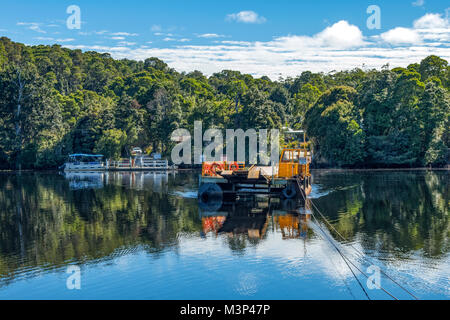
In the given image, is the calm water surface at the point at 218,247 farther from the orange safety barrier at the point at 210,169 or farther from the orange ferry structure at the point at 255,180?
the orange safety barrier at the point at 210,169

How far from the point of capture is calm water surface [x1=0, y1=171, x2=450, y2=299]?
14.2 metres

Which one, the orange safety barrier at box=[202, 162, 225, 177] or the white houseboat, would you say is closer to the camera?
the orange safety barrier at box=[202, 162, 225, 177]

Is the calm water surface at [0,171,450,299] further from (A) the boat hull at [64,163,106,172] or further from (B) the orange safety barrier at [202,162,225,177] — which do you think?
(A) the boat hull at [64,163,106,172]

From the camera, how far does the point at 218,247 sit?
61.8 ft

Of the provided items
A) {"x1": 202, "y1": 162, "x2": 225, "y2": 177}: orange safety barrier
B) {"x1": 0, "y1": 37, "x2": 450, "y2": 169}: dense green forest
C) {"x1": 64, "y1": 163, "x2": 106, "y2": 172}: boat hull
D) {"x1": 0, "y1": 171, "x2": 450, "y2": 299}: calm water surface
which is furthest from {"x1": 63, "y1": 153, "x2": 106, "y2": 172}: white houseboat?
{"x1": 202, "y1": 162, "x2": 225, "y2": 177}: orange safety barrier

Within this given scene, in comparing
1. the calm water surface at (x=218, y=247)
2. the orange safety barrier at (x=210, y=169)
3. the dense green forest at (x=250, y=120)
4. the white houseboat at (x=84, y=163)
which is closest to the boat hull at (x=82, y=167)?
the white houseboat at (x=84, y=163)

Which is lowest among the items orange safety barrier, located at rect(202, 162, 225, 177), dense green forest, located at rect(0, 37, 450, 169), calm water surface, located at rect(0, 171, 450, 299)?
calm water surface, located at rect(0, 171, 450, 299)

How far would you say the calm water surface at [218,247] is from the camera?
46.5ft

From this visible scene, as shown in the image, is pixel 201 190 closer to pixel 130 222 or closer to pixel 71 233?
pixel 130 222

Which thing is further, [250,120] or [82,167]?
[82,167]

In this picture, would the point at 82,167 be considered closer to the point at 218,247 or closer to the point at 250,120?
the point at 250,120

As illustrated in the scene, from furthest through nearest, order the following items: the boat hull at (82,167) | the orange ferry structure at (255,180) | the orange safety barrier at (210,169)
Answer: the boat hull at (82,167)
the orange safety barrier at (210,169)
the orange ferry structure at (255,180)

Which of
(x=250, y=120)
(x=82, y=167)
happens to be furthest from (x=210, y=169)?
(x=82, y=167)
